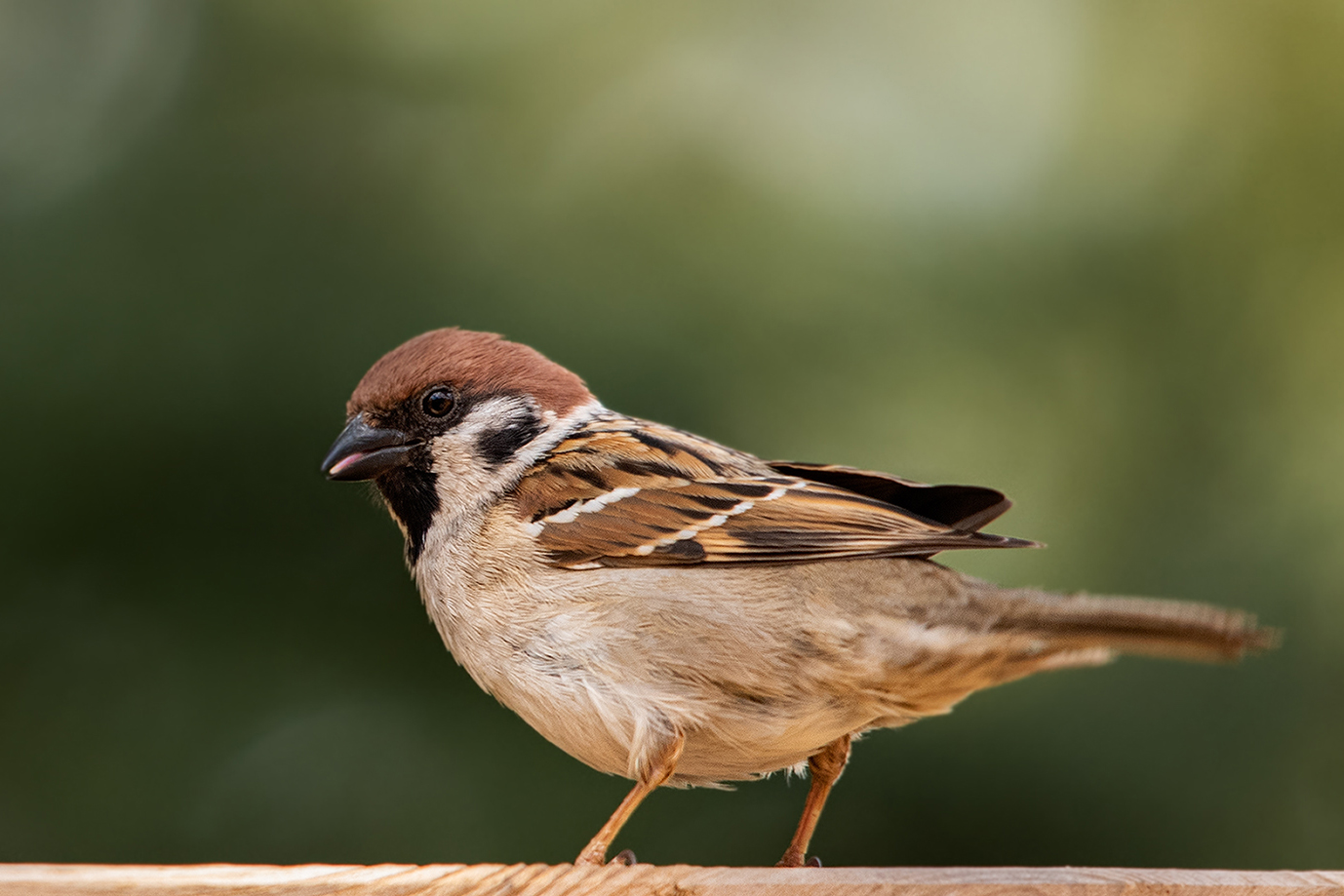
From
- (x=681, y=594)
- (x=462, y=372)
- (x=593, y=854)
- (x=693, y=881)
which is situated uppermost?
(x=462, y=372)

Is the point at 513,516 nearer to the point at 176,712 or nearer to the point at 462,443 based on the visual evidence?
the point at 462,443

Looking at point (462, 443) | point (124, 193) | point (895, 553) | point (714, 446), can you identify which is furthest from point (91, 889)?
point (124, 193)

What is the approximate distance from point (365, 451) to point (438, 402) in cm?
18

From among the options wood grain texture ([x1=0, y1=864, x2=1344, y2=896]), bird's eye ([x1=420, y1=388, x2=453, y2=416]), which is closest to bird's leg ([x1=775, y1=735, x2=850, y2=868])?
wood grain texture ([x1=0, y1=864, x2=1344, y2=896])

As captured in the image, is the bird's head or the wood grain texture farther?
the bird's head

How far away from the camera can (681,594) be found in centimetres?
223

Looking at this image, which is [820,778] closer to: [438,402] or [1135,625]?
[1135,625]

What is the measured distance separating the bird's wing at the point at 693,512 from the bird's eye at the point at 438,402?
220mm

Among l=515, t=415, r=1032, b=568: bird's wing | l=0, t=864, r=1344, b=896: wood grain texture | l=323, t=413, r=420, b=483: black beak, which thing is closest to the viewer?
l=0, t=864, r=1344, b=896: wood grain texture

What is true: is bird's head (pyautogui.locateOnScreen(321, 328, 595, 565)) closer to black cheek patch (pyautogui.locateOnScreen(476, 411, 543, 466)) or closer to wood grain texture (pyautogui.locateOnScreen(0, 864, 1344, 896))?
black cheek patch (pyautogui.locateOnScreen(476, 411, 543, 466))

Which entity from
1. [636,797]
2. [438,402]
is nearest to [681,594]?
[636,797]

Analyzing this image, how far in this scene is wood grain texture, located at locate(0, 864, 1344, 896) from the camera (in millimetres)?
1652

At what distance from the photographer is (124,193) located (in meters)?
3.86

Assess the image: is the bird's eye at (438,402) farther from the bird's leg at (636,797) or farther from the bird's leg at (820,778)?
the bird's leg at (820,778)
